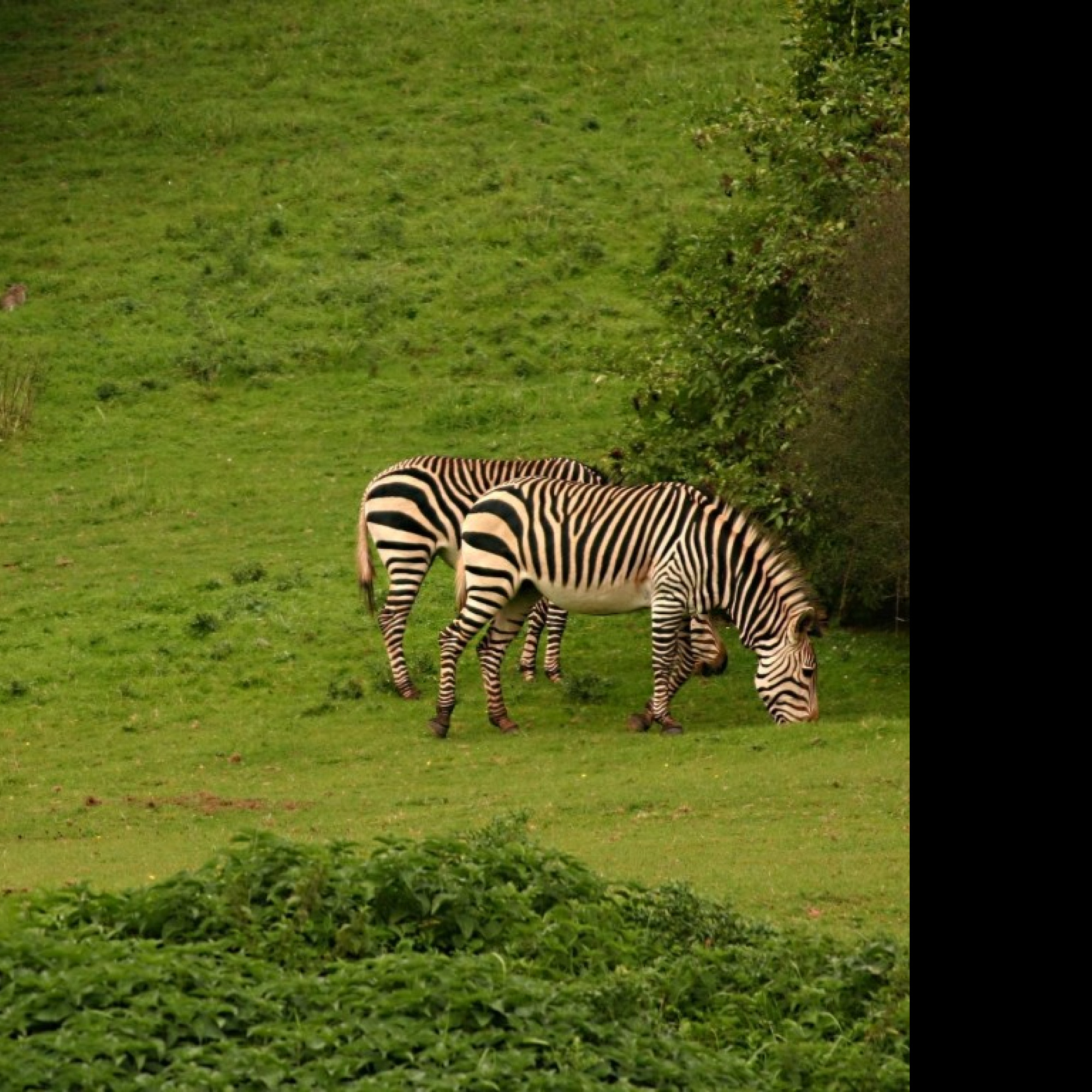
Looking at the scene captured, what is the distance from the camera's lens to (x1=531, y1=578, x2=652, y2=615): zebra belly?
15.2m

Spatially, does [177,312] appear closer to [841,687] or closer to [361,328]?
[361,328]

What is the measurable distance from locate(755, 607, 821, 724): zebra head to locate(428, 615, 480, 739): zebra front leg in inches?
102

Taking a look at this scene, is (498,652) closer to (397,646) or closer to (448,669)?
(448,669)

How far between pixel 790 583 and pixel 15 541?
35.5 feet

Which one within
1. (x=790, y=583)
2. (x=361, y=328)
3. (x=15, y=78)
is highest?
(x=15, y=78)

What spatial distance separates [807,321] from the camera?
16766 mm

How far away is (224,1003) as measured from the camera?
6.45 m

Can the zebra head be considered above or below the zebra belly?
below

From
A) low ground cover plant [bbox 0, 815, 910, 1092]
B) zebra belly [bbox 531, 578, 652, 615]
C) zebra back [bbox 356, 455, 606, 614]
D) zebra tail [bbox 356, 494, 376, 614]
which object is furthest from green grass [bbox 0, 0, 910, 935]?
low ground cover plant [bbox 0, 815, 910, 1092]

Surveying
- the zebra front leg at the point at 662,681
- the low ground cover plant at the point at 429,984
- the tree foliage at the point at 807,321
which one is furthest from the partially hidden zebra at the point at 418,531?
the low ground cover plant at the point at 429,984

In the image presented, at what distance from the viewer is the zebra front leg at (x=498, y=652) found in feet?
49.8

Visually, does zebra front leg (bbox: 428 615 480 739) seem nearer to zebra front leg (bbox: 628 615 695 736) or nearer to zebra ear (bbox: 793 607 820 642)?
zebra front leg (bbox: 628 615 695 736)

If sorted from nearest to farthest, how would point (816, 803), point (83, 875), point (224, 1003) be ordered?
point (224, 1003)
point (83, 875)
point (816, 803)
